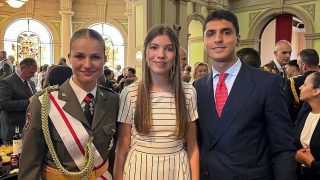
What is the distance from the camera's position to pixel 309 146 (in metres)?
2.64

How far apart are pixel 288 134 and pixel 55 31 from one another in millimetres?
15099

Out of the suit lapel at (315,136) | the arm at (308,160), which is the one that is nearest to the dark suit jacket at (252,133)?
the arm at (308,160)

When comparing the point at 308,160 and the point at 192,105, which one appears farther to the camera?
the point at 308,160

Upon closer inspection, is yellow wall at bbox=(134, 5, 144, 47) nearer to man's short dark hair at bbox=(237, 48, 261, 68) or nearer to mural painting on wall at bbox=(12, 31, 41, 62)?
man's short dark hair at bbox=(237, 48, 261, 68)

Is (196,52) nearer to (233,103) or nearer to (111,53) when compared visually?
(111,53)

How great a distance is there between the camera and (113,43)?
1675 centimetres

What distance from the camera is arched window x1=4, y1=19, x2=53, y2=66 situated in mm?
15453

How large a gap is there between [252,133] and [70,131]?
3.01 ft

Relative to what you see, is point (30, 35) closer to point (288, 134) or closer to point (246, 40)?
point (246, 40)

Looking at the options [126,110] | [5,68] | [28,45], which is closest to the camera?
[126,110]

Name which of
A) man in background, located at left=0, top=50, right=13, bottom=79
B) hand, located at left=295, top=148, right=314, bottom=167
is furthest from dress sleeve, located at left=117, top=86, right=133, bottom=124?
man in background, located at left=0, top=50, right=13, bottom=79

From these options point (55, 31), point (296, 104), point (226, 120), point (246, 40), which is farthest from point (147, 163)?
point (55, 31)

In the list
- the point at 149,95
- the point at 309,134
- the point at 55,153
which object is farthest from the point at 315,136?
the point at 55,153

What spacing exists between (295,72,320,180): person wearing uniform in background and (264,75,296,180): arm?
39.8 inches
